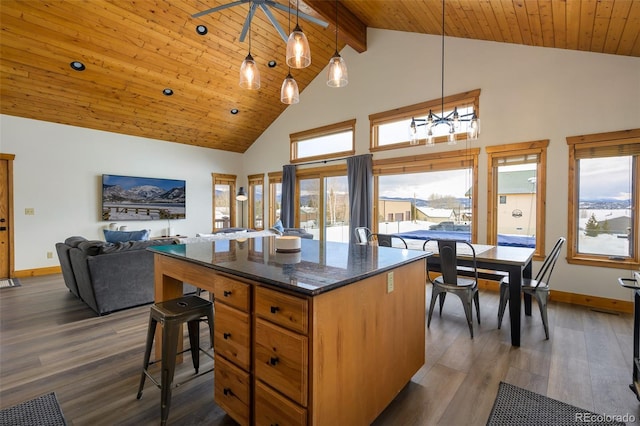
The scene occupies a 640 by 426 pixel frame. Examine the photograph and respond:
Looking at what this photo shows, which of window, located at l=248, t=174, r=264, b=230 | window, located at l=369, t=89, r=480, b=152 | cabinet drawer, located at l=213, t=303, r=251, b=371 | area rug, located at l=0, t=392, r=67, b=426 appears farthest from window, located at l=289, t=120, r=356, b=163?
area rug, located at l=0, t=392, r=67, b=426

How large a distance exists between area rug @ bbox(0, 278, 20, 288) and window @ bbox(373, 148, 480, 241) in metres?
6.20

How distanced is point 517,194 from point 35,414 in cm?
549

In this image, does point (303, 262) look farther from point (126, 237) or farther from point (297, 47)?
point (126, 237)

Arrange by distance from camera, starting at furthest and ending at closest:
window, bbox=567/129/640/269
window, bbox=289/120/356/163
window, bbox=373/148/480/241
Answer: window, bbox=289/120/356/163 < window, bbox=373/148/480/241 < window, bbox=567/129/640/269

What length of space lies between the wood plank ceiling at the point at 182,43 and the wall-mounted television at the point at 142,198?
1.11 m

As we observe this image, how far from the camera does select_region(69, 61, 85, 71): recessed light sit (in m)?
4.73

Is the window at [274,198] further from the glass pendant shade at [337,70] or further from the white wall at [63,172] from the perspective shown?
the glass pendant shade at [337,70]

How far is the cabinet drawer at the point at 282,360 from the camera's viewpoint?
1301 millimetres

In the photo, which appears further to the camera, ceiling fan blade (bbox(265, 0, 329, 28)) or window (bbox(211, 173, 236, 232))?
window (bbox(211, 173, 236, 232))

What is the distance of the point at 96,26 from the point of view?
14.2 feet

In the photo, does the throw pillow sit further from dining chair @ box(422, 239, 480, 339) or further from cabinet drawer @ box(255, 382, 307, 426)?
dining chair @ box(422, 239, 480, 339)

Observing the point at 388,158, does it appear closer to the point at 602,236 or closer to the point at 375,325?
the point at 602,236

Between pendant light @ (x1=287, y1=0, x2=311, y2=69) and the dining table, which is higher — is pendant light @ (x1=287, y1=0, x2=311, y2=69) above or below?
above

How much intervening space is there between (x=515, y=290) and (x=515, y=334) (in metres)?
0.39
